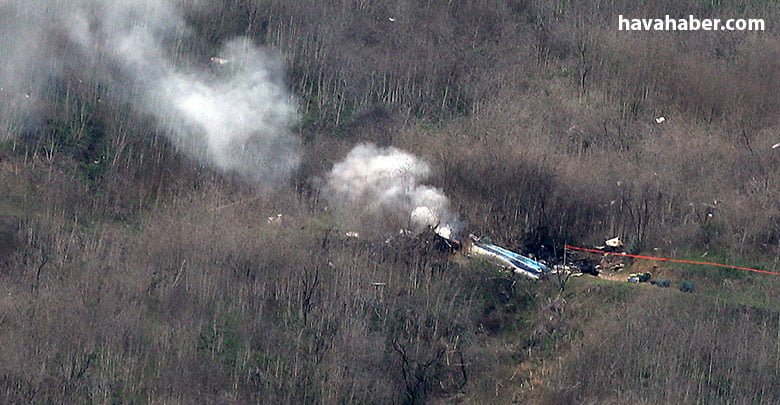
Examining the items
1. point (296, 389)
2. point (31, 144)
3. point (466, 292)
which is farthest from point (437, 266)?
point (31, 144)

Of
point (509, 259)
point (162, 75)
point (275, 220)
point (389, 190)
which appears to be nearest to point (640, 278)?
point (509, 259)

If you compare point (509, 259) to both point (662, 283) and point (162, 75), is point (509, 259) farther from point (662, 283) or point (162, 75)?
point (162, 75)

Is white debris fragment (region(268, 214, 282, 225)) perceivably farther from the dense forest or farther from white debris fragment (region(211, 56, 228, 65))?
white debris fragment (region(211, 56, 228, 65))

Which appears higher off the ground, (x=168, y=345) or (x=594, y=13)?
(x=594, y=13)

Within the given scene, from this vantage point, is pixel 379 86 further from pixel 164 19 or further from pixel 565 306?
pixel 565 306

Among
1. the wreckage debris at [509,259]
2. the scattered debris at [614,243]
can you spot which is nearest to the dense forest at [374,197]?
the scattered debris at [614,243]
